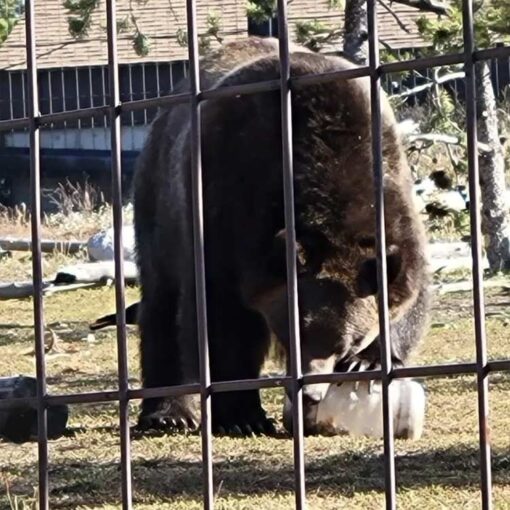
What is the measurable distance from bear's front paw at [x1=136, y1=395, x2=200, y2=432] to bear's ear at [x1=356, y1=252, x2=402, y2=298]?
107 centimetres

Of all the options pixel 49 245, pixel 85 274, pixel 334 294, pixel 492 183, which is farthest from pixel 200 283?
pixel 49 245

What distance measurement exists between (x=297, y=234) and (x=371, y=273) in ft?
1.29

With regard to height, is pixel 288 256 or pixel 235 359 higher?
pixel 288 256

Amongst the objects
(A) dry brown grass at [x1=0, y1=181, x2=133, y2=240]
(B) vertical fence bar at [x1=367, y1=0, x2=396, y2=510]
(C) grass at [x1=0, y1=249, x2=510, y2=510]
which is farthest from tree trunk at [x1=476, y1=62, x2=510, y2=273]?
(B) vertical fence bar at [x1=367, y1=0, x2=396, y2=510]

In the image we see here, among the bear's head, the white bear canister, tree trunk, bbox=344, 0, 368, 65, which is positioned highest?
tree trunk, bbox=344, 0, 368, 65

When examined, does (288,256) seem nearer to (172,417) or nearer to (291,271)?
(291,271)

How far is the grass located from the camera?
5223 millimetres

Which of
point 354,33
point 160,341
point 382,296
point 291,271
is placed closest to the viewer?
point 382,296

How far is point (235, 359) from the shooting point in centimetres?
746

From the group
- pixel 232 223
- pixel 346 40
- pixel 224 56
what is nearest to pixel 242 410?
pixel 232 223

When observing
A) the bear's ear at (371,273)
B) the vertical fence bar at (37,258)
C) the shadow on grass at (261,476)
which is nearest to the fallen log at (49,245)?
the bear's ear at (371,273)

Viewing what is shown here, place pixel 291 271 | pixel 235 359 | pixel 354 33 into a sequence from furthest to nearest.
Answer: pixel 354 33, pixel 235 359, pixel 291 271

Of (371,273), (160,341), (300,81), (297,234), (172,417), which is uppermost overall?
(300,81)

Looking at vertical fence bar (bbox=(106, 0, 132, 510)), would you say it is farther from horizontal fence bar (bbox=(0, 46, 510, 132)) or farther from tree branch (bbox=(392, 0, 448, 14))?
tree branch (bbox=(392, 0, 448, 14))
